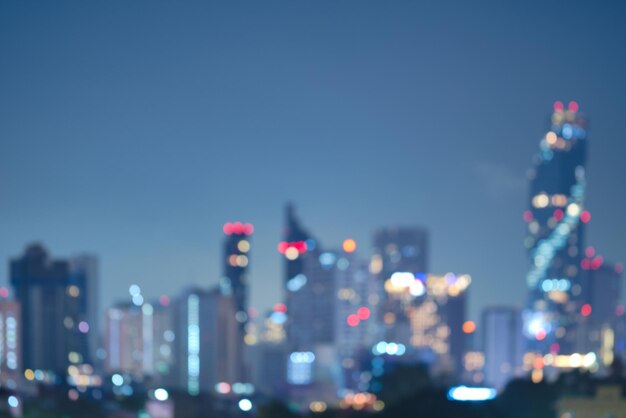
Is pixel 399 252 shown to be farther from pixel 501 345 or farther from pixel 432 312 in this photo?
pixel 501 345

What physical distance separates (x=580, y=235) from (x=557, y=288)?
2349 mm

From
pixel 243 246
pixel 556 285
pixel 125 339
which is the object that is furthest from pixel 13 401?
pixel 556 285

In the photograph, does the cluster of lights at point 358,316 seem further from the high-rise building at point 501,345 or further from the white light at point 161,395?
the white light at point 161,395

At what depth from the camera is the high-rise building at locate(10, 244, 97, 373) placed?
61.7ft

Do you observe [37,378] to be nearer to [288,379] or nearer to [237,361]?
[237,361]

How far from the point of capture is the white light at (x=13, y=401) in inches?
433

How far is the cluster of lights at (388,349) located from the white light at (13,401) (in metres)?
13.5

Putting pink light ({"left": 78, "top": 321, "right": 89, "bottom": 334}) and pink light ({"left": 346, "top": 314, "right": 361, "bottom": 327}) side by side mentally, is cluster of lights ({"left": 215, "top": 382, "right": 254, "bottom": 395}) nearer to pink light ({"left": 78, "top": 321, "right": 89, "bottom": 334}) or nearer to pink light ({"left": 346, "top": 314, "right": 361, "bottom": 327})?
pink light ({"left": 78, "top": 321, "right": 89, "bottom": 334})

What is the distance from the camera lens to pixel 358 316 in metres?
25.8

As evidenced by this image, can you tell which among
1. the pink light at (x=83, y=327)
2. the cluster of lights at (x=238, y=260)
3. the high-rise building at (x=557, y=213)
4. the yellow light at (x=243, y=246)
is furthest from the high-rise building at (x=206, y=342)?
the high-rise building at (x=557, y=213)

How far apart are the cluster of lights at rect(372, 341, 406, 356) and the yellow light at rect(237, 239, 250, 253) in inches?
174

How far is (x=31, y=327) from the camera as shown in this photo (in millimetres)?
18891

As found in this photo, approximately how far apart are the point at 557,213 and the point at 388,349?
8.30 m

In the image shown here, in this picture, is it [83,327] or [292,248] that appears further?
[292,248]
